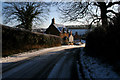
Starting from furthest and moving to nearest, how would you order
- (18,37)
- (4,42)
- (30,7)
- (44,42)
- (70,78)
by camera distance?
(30,7) < (44,42) < (18,37) < (4,42) < (70,78)

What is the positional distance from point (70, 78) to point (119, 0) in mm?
11166

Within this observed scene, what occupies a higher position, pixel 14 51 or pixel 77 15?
pixel 77 15

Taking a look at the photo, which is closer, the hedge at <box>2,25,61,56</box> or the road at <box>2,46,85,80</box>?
the road at <box>2,46,85,80</box>

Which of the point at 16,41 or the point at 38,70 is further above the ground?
the point at 16,41

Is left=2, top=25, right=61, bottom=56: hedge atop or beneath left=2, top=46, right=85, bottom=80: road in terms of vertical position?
atop

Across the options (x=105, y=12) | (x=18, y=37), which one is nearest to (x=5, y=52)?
(x=18, y=37)

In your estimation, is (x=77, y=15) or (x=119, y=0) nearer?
(x=119, y=0)

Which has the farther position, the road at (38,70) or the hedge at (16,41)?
the hedge at (16,41)

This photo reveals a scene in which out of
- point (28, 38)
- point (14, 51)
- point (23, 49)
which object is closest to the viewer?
point (14, 51)

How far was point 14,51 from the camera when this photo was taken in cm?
920

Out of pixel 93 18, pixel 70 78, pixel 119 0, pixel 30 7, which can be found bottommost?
pixel 70 78

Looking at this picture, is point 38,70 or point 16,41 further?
point 16,41

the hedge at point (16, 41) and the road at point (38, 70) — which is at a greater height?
the hedge at point (16, 41)

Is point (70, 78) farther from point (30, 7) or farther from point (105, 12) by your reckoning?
point (30, 7)
